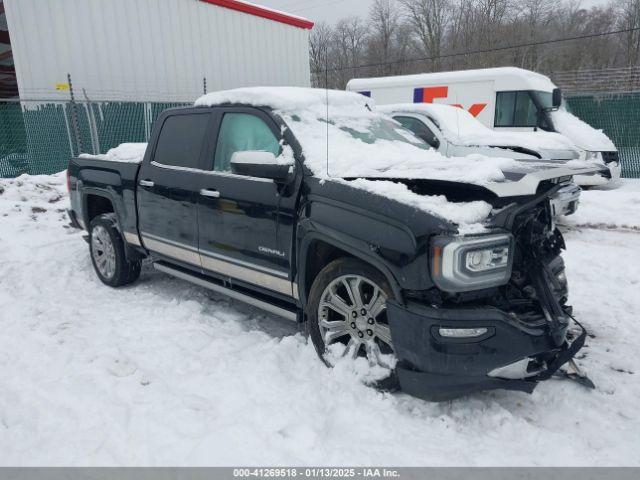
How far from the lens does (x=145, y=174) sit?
4.86 meters

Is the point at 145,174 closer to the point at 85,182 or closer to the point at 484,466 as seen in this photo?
the point at 85,182

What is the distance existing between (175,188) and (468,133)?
572 centimetres

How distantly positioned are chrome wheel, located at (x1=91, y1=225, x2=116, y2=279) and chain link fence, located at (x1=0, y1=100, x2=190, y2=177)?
7446 mm

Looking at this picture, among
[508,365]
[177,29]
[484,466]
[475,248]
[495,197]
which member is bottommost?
[484,466]

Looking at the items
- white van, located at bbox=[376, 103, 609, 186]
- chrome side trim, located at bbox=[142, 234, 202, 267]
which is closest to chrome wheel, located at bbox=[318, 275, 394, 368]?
chrome side trim, located at bbox=[142, 234, 202, 267]

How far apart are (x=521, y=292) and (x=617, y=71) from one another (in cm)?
1770

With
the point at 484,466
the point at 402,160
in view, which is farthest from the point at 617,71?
the point at 484,466

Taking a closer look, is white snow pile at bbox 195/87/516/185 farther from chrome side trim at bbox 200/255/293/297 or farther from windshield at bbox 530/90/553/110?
windshield at bbox 530/90/553/110

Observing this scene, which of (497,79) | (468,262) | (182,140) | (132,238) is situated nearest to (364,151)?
(468,262)

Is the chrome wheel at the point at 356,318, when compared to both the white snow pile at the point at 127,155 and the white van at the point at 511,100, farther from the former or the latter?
the white van at the point at 511,100

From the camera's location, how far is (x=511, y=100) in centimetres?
1174

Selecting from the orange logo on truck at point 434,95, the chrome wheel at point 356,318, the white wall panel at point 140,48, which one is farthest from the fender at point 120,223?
the white wall panel at point 140,48

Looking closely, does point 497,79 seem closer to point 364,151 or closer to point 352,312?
point 364,151

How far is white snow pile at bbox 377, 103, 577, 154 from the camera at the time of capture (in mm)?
8281
